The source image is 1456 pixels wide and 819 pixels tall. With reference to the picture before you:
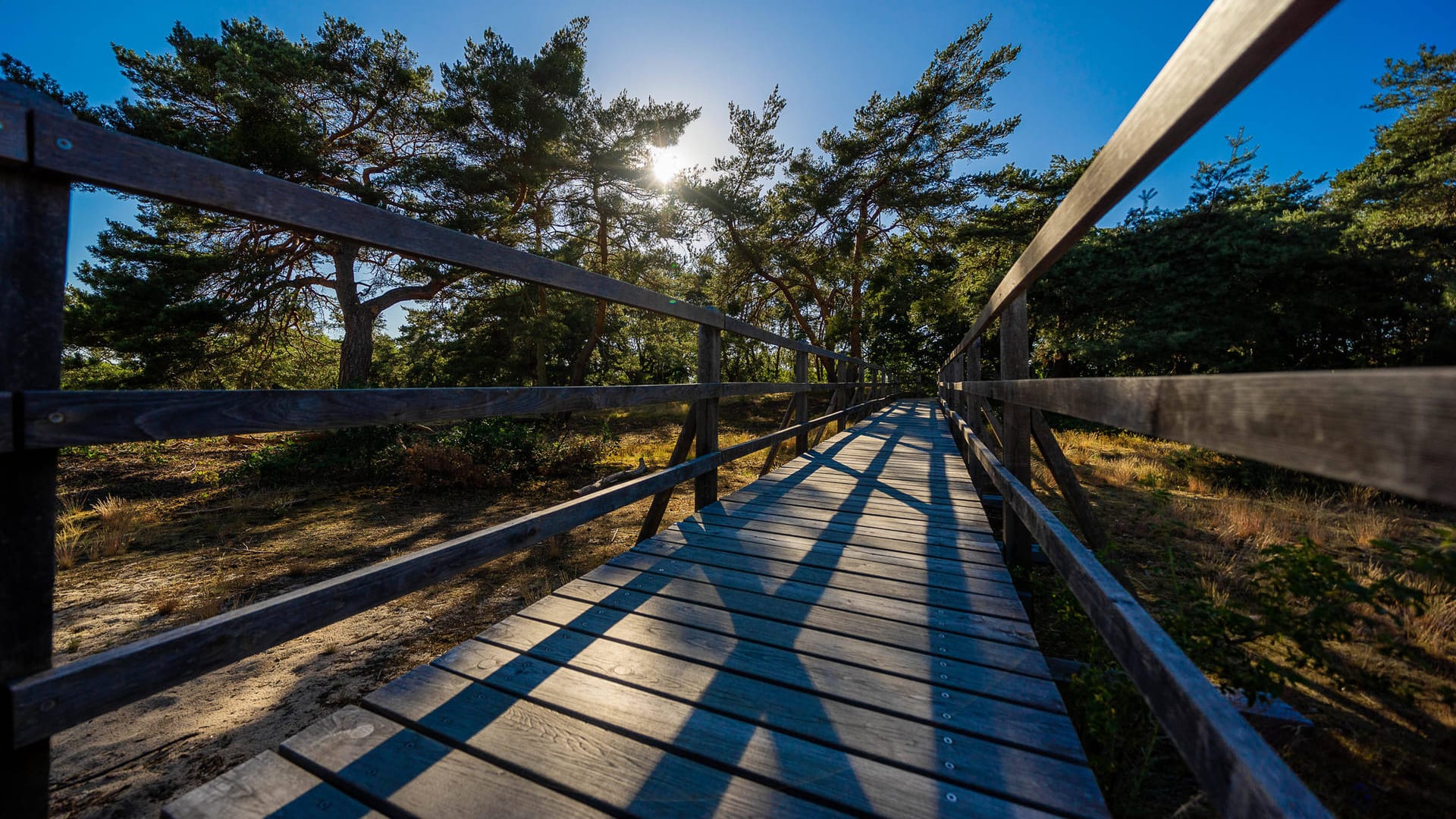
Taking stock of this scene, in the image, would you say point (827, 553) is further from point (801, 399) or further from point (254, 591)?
point (254, 591)

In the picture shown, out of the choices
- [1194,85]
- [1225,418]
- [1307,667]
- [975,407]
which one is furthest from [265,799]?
[975,407]

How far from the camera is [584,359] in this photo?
16891mm

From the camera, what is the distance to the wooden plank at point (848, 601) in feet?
5.74

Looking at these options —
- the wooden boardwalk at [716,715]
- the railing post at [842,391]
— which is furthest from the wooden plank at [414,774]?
the railing post at [842,391]

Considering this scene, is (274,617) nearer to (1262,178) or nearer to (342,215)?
(342,215)

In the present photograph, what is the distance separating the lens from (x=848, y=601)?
200 centimetres

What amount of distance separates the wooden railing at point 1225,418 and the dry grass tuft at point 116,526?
710 centimetres

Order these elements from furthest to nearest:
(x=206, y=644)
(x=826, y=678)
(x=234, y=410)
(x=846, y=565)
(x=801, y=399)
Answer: (x=801, y=399) < (x=846, y=565) < (x=826, y=678) < (x=234, y=410) < (x=206, y=644)

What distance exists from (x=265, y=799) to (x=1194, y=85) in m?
2.18

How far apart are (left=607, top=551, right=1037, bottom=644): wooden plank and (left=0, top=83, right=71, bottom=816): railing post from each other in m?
1.60

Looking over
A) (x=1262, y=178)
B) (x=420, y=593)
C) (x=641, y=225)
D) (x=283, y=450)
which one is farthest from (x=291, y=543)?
(x=1262, y=178)

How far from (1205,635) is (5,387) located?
326cm

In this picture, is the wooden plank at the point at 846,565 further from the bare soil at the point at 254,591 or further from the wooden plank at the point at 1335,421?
the bare soil at the point at 254,591

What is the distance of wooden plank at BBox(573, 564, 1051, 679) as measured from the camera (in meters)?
1.58
